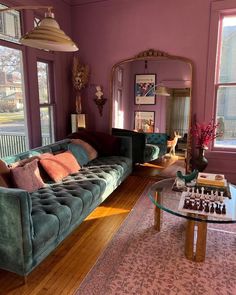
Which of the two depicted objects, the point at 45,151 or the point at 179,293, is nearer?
the point at 179,293

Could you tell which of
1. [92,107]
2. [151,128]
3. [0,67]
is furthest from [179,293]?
[92,107]

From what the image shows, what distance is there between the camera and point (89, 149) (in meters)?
3.85

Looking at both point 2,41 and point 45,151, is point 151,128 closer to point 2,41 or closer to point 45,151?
point 45,151

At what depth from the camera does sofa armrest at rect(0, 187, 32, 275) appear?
1718mm

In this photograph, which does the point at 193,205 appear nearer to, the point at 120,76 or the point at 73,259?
the point at 73,259

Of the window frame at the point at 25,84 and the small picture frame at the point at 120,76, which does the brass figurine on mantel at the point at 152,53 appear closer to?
the small picture frame at the point at 120,76

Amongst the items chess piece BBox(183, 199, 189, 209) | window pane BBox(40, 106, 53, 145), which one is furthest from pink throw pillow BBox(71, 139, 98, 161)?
chess piece BBox(183, 199, 189, 209)

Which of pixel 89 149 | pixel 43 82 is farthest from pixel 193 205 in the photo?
pixel 43 82

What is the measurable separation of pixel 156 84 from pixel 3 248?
3.38m

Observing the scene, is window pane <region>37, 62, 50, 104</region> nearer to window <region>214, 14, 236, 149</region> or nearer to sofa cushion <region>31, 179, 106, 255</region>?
sofa cushion <region>31, 179, 106, 255</region>

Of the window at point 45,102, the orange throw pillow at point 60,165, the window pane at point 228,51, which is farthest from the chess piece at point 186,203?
the window at point 45,102

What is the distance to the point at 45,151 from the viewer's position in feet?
10.7

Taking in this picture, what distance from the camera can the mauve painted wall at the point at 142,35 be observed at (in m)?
3.90

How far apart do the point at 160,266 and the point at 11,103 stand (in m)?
2.76
